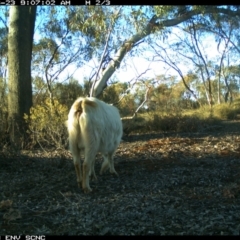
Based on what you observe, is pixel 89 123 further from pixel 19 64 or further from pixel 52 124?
pixel 19 64

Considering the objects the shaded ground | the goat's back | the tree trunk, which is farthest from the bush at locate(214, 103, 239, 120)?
the goat's back

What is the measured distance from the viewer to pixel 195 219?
414cm

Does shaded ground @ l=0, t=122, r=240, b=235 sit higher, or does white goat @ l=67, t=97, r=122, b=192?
white goat @ l=67, t=97, r=122, b=192

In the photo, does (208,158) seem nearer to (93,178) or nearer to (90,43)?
(93,178)

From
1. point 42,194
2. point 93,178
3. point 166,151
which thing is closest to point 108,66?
→ point 166,151

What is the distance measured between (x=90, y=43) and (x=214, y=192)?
12363mm

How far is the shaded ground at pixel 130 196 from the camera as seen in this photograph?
4.03 m

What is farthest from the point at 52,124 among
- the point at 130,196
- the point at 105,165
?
the point at 130,196

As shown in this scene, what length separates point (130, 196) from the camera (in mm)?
5211

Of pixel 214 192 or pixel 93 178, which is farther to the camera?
pixel 93 178

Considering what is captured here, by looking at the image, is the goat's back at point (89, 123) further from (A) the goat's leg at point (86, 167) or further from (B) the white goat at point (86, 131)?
(A) the goat's leg at point (86, 167)

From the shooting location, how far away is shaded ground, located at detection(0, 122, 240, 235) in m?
4.03

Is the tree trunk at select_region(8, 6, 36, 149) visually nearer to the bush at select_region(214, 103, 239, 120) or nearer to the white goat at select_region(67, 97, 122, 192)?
the white goat at select_region(67, 97, 122, 192)

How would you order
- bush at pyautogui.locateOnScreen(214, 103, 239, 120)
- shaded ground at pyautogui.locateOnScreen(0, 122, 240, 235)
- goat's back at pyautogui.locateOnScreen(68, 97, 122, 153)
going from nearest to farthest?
shaded ground at pyautogui.locateOnScreen(0, 122, 240, 235)
goat's back at pyautogui.locateOnScreen(68, 97, 122, 153)
bush at pyautogui.locateOnScreen(214, 103, 239, 120)
